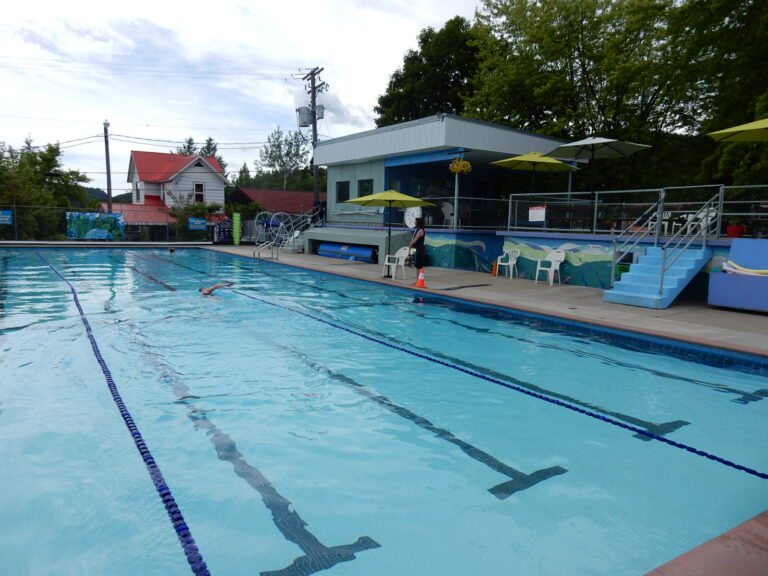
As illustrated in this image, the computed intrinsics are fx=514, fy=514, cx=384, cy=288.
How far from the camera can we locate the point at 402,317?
10.1m

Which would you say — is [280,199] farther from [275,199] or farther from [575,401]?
[575,401]

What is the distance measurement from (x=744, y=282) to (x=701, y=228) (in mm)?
1834

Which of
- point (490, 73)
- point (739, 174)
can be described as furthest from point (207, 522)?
point (490, 73)

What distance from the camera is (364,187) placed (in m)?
23.3

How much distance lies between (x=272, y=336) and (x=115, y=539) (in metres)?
5.24

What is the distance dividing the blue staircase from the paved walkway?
257mm

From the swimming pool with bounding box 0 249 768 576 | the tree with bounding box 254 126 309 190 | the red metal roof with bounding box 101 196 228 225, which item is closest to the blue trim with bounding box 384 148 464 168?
the swimming pool with bounding box 0 249 768 576

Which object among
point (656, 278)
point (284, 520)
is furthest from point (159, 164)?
point (284, 520)

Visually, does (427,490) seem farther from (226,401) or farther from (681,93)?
(681,93)

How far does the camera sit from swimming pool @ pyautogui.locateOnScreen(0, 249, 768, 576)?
121 inches

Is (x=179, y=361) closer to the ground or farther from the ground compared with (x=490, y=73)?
closer to the ground

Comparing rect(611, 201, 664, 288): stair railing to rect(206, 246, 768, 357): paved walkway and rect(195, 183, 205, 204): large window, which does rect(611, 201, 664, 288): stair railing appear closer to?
rect(206, 246, 768, 357): paved walkway

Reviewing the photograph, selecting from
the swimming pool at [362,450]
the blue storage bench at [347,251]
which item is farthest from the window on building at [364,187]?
the swimming pool at [362,450]

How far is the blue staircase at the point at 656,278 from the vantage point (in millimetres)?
10423
